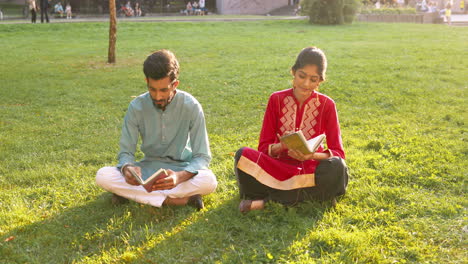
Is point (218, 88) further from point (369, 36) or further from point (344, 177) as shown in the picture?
point (369, 36)

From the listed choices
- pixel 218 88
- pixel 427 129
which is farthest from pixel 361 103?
pixel 218 88

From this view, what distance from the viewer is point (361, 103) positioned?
834 cm

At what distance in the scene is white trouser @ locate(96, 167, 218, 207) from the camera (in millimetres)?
4121

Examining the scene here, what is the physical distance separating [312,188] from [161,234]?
1.39 metres

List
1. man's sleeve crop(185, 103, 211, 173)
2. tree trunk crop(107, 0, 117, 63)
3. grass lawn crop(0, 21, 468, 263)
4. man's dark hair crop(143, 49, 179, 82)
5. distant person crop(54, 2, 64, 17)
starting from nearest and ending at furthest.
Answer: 1. grass lawn crop(0, 21, 468, 263)
2. man's dark hair crop(143, 49, 179, 82)
3. man's sleeve crop(185, 103, 211, 173)
4. tree trunk crop(107, 0, 117, 63)
5. distant person crop(54, 2, 64, 17)

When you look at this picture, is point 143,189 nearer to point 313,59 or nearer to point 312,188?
point 312,188

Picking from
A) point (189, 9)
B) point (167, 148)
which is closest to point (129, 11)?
point (189, 9)

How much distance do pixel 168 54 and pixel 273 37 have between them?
1591 cm

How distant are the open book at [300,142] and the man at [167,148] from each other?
36.5 inches

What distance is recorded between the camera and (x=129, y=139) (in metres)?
4.18

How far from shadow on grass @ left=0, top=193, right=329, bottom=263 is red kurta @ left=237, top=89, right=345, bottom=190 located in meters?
0.27

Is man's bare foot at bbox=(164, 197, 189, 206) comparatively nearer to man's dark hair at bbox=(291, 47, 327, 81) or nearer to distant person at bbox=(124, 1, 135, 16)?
man's dark hair at bbox=(291, 47, 327, 81)

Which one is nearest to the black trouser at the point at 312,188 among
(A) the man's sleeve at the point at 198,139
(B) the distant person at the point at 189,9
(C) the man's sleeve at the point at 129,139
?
(A) the man's sleeve at the point at 198,139

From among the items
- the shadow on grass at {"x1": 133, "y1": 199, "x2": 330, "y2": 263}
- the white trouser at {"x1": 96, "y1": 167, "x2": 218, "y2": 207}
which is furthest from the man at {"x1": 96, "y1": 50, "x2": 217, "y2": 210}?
the shadow on grass at {"x1": 133, "y1": 199, "x2": 330, "y2": 263}
